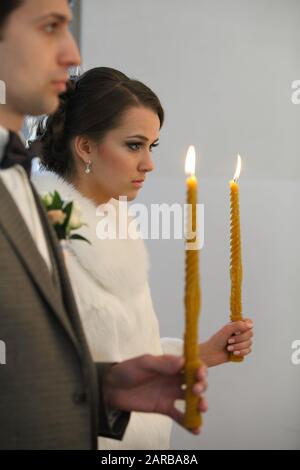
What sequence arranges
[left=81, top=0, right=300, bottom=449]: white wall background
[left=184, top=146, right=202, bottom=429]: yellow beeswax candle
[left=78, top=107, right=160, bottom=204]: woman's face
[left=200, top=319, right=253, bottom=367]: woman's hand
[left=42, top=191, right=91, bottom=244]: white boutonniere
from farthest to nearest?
1. [left=81, top=0, right=300, bottom=449]: white wall background
2. [left=78, top=107, right=160, bottom=204]: woman's face
3. [left=200, top=319, right=253, bottom=367]: woman's hand
4. [left=42, top=191, right=91, bottom=244]: white boutonniere
5. [left=184, top=146, right=202, bottom=429]: yellow beeswax candle

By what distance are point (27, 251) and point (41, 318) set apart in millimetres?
67

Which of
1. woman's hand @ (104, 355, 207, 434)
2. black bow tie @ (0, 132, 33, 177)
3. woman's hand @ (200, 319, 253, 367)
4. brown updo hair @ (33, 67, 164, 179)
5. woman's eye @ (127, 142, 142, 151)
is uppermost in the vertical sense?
brown updo hair @ (33, 67, 164, 179)

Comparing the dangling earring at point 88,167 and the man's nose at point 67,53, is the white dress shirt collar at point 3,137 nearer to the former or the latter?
the man's nose at point 67,53

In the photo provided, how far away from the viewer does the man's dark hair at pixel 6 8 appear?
59 centimetres

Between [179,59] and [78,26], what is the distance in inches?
12.9

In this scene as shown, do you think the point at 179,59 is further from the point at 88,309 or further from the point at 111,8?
the point at 88,309

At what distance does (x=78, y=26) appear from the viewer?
169 cm

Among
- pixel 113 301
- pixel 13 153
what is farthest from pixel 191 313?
pixel 113 301

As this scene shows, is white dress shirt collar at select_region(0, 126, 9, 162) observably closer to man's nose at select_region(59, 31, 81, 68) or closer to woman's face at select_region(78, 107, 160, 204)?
man's nose at select_region(59, 31, 81, 68)

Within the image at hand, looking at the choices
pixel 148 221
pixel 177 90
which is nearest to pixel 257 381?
pixel 148 221

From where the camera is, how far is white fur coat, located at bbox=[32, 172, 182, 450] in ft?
3.05

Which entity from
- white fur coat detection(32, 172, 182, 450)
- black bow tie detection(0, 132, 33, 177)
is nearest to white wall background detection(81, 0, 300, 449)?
white fur coat detection(32, 172, 182, 450)

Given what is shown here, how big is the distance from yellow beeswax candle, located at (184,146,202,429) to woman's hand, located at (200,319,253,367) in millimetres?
316

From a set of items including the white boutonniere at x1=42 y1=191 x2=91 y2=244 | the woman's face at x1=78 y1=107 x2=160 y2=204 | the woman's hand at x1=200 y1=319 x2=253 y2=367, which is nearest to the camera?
the white boutonniere at x1=42 y1=191 x2=91 y2=244
